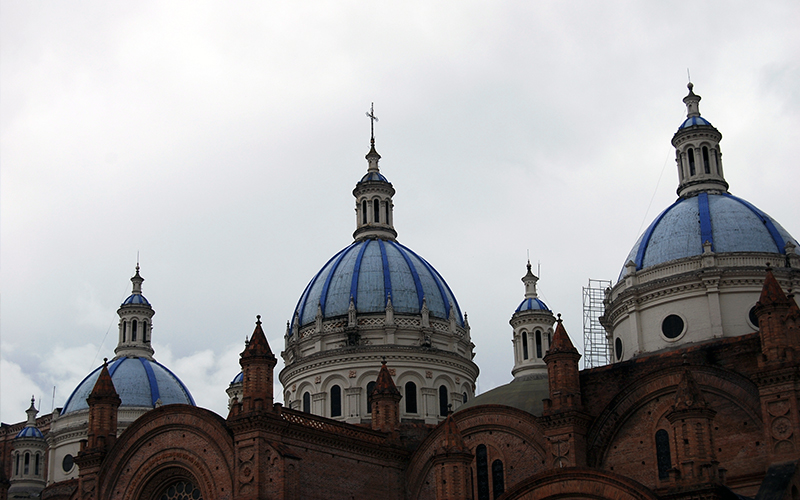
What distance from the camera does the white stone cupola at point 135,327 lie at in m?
77.1

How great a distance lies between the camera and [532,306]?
61062 millimetres

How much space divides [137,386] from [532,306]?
2955 cm

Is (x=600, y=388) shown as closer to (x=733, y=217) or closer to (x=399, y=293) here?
(x=733, y=217)

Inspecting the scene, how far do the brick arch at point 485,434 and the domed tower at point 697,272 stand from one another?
28.1ft

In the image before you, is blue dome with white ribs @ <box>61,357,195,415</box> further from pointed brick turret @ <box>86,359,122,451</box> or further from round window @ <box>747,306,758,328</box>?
round window @ <box>747,306,758,328</box>

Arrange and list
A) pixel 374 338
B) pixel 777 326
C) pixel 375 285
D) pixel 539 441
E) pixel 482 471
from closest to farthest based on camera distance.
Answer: pixel 777 326
pixel 539 441
pixel 482 471
pixel 374 338
pixel 375 285

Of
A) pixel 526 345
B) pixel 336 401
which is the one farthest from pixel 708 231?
pixel 336 401

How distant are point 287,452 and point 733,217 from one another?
25463 mm

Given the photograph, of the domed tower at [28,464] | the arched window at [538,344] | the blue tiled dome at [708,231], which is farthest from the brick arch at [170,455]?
the domed tower at [28,464]

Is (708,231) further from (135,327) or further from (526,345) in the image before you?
(135,327)

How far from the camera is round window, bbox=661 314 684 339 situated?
49875 mm

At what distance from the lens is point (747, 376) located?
39219mm

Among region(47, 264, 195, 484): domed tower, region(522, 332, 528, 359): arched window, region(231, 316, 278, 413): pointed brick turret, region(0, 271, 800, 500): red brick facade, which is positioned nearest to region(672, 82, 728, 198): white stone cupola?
region(522, 332, 528, 359): arched window

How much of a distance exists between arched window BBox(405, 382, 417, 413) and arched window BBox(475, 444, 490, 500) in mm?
13766
